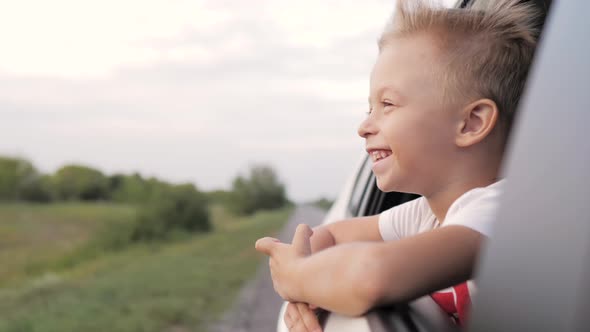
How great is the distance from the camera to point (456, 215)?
4.33ft

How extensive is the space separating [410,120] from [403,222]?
1.53ft

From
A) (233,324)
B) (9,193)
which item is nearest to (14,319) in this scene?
(233,324)

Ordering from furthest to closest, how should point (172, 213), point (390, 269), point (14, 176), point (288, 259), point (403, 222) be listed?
point (14, 176) < point (172, 213) < point (403, 222) < point (288, 259) < point (390, 269)

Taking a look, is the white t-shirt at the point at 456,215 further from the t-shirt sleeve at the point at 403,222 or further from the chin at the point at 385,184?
the chin at the point at 385,184

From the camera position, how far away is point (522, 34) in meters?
1.64

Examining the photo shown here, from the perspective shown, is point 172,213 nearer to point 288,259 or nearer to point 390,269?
point 288,259

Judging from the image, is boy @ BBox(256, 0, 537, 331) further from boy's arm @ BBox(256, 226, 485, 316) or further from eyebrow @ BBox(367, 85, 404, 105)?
boy's arm @ BBox(256, 226, 485, 316)

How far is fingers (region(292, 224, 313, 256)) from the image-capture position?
57.7 inches

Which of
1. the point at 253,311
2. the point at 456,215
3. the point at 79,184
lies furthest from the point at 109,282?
the point at 79,184

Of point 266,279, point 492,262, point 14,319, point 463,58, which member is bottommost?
point 266,279

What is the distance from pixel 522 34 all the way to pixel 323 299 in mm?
863

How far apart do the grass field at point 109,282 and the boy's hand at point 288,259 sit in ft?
21.5

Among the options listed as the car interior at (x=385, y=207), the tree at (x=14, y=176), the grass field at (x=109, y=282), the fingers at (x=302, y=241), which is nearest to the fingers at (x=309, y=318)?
the fingers at (x=302, y=241)

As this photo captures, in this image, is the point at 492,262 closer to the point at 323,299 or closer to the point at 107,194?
the point at 323,299
